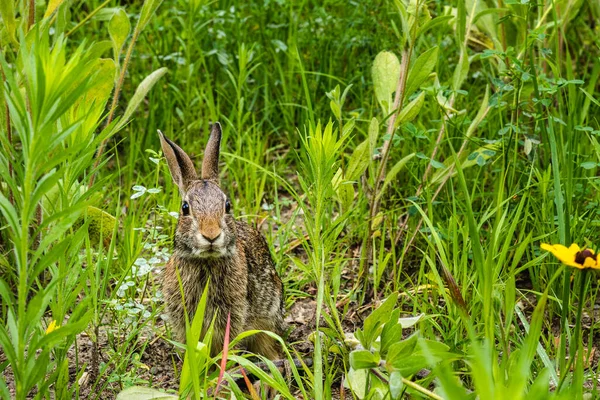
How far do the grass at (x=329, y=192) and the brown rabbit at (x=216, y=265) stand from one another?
0.54ft

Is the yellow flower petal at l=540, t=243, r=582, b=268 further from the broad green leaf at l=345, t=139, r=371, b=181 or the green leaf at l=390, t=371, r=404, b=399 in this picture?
the broad green leaf at l=345, t=139, r=371, b=181

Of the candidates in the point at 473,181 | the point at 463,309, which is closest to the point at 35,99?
the point at 463,309

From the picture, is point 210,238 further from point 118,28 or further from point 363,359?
point 118,28

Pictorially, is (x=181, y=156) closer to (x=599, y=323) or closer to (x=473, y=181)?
(x=473, y=181)

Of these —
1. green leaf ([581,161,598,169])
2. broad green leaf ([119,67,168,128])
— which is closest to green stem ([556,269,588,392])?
green leaf ([581,161,598,169])

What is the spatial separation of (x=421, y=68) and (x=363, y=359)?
1.74 meters

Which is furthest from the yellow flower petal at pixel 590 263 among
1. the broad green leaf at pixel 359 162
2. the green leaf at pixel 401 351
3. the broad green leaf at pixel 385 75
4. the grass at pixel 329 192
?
the broad green leaf at pixel 385 75

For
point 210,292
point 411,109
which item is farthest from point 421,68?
point 210,292

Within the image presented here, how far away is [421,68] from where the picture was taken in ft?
14.0

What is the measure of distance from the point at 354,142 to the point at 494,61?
0.89 meters

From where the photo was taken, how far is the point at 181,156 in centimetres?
407

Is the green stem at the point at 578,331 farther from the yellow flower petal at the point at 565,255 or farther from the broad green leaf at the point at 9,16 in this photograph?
the broad green leaf at the point at 9,16

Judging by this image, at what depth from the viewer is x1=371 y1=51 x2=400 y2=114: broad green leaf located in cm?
462

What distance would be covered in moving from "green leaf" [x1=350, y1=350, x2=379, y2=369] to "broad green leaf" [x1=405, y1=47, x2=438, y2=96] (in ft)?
5.58
